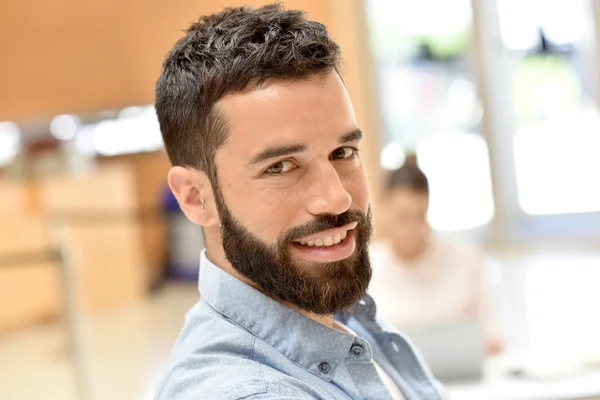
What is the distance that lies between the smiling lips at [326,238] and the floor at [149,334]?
1.83 m

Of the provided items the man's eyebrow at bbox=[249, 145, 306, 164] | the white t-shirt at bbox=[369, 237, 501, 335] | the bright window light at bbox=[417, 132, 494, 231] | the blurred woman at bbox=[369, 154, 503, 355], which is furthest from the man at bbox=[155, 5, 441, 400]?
the bright window light at bbox=[417, 132, 494, 231]

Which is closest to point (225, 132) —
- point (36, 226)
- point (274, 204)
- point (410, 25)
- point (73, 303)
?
point (274, 204)

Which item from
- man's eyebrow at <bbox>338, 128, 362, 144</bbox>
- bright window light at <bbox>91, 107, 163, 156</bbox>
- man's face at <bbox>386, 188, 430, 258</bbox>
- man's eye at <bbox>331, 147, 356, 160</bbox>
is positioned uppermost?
man's eyebrow at <bbox>338, 128, 362, 144</bbox>

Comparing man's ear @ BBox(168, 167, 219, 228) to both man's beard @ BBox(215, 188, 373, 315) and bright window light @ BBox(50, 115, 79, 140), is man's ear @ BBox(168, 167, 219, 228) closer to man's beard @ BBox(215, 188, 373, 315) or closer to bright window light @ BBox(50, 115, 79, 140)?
man's beard @ BBox(215, 188, 373, 315)

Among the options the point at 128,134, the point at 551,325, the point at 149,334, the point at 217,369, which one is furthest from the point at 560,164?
the point at 217,369

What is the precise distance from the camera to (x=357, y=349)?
111 cm

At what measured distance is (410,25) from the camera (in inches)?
309

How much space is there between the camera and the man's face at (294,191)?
1.03m

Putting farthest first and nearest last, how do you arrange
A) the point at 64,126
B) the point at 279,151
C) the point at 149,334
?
the point at 64,126 → the point at 149,334 → the point at 279,151

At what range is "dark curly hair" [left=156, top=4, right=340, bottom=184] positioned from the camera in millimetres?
1059

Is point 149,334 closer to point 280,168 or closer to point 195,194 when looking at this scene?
point 195,194

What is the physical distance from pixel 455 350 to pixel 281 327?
1391 millimetres

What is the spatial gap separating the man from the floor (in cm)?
181

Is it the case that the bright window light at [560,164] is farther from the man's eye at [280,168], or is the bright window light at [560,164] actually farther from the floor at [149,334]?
the man's eye at [280,168]
